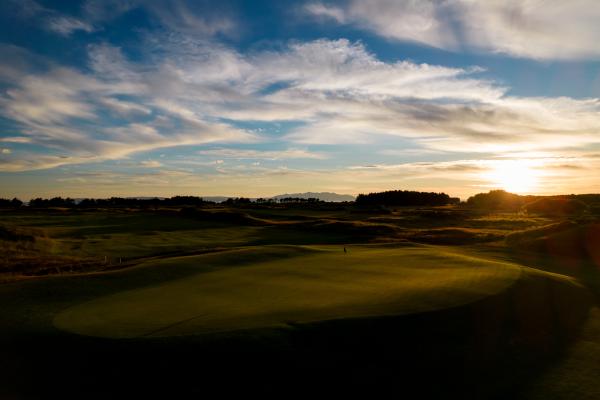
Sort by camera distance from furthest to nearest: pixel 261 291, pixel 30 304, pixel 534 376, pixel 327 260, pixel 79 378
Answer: pixel 327 260
pixel 261 291
pixel 30 304
pixel 534 376
pixel 79 378

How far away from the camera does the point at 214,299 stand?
1267 centimetres

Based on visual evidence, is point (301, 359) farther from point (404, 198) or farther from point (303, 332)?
point (404, 198)

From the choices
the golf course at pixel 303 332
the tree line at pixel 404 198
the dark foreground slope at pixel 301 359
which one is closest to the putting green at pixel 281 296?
the golf course at pixel 303 332

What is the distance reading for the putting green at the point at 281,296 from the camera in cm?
1021

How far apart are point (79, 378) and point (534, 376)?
373 inches

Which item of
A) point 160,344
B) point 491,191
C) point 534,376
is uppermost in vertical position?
point 491,191

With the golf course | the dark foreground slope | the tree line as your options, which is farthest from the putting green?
the tree line

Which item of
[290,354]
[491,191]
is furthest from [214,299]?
[491,191]

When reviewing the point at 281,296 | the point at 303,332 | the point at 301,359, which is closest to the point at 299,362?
the point at 301,359

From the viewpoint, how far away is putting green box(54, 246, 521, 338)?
10211 millimetres

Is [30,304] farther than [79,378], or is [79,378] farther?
[30,304]

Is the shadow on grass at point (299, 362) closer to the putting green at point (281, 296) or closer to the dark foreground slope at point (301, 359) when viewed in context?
the dark foreground slope at point (301, 359)

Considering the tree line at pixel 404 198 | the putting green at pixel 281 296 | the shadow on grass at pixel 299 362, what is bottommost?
the shadow on grass at pixel 299 362

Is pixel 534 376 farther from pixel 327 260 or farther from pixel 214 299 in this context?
pixel 327 260
